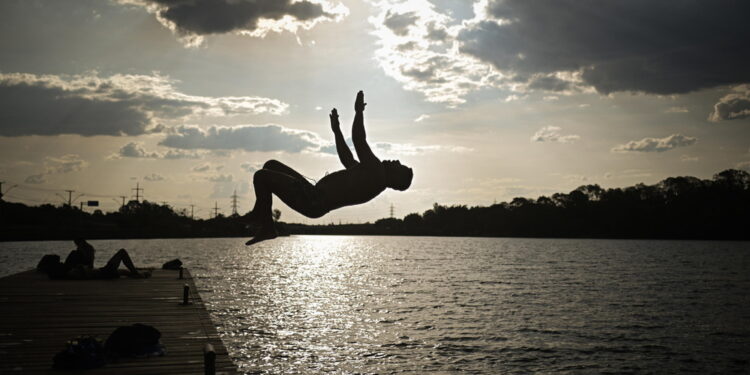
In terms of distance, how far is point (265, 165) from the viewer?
6199mm

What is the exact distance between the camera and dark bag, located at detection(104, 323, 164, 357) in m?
13.0

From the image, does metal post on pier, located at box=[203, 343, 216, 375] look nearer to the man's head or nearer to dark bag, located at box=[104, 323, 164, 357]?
dark bag, located at box=[104, 323, 164, 357]

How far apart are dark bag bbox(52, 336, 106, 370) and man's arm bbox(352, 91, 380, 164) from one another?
30.1 ft

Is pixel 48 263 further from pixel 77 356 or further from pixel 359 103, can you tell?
pixel 359 103

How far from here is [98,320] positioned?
688 inches

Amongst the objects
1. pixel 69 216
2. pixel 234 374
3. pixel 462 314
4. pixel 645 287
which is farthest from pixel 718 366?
pixel 69 216

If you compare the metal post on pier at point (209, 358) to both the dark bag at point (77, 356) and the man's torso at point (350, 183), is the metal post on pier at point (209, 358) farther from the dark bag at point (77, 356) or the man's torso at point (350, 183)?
the man's torso at point (350, 183)

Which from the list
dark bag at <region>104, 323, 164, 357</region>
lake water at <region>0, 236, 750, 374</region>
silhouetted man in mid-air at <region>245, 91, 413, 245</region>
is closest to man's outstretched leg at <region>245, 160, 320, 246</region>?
silhouetted man in mid-air at <region>245, 91, 413, 245</region>

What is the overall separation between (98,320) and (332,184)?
569 inches

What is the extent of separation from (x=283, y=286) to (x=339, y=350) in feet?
119

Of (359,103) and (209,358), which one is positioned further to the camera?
(209,358)

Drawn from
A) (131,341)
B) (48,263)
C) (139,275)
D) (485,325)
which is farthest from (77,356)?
(485,325)

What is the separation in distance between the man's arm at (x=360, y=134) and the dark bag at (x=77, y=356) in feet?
30.1

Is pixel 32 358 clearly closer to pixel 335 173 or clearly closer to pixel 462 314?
pixel 335 173
